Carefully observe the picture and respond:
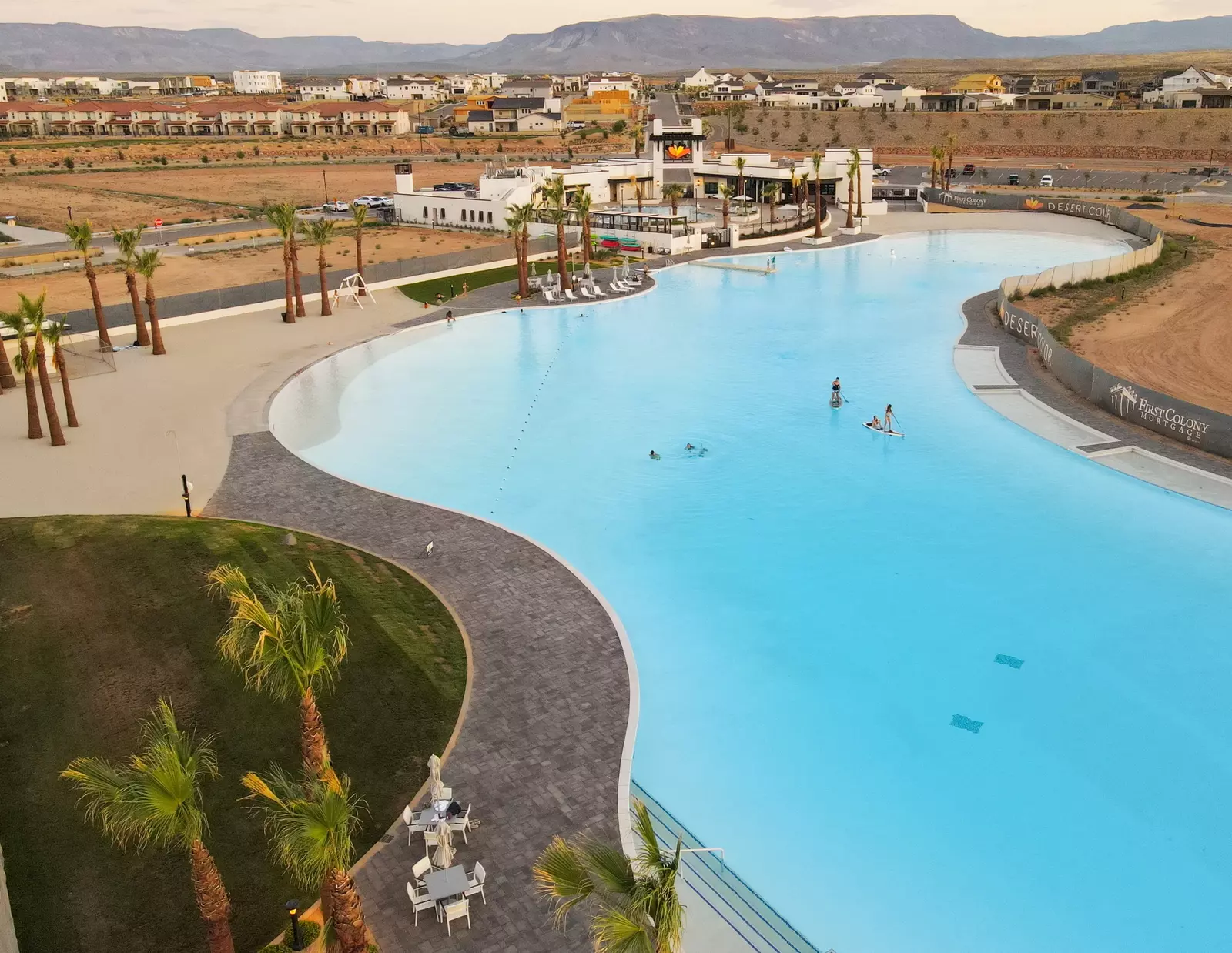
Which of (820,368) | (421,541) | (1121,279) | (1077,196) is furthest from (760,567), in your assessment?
(1077,196)

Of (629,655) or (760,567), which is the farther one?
(760,567)

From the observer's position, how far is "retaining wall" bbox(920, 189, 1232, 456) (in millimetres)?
28359

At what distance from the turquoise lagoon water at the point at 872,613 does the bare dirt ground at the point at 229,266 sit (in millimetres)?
17211

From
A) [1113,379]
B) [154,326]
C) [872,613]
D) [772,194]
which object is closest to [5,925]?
[872,613]

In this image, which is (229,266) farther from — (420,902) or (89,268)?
(420,902)

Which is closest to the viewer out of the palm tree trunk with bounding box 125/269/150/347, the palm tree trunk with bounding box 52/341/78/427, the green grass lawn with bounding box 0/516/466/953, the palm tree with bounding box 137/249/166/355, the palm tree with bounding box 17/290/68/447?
the green grass lawn with bounding box 0/516/466/953

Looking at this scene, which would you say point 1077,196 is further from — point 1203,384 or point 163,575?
point 163,575

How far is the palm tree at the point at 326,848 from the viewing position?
10164 mm

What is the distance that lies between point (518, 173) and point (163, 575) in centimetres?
6060

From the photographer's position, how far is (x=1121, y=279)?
52125 mm

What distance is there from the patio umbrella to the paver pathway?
18.6 inches

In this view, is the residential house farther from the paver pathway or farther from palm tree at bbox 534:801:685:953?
palm tree at bbox 534:801:685:953

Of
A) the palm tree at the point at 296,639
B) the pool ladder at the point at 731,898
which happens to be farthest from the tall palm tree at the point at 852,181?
the palm tree at the point at 296,639

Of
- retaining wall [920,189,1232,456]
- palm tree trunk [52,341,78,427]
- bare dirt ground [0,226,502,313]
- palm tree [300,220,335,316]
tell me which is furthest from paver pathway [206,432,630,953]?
bare dirt ground [0,226,502,313]
